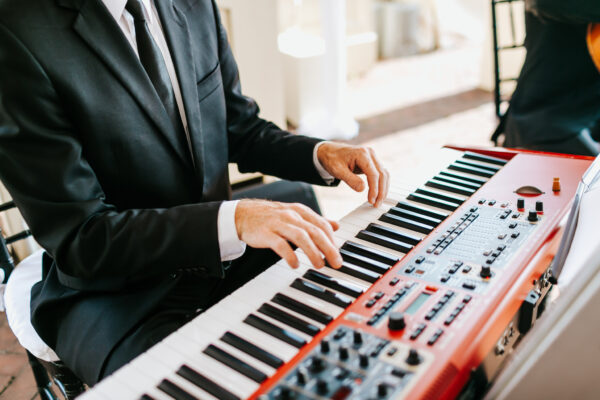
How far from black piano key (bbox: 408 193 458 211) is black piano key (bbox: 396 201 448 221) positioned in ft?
0.12

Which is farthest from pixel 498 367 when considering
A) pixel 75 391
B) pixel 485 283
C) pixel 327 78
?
pixel 327 78

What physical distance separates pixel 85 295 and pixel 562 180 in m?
1.21

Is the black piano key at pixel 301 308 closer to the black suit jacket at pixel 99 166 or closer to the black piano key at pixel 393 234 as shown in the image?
the black suit jacket at pixel 99 166

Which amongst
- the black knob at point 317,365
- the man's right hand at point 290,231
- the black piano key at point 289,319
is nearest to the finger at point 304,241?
the man's right hand at point 290,231

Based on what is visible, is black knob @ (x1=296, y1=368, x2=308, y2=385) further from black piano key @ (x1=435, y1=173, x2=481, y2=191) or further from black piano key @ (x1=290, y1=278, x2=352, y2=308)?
black piano key @ (x1=435, y1=173, x2=481, y2=191)

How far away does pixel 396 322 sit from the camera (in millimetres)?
841

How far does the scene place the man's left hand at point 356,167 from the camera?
4.30 ft

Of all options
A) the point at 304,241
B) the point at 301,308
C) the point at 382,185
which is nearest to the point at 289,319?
the point at 301,308

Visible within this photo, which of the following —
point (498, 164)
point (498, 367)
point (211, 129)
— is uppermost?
point (211, 129)

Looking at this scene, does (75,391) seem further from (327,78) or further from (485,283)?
(327,78)

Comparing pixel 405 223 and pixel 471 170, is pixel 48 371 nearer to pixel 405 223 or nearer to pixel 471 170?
pixel 405 223

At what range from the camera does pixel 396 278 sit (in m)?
1.00

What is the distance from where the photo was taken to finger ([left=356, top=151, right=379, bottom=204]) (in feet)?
4.28

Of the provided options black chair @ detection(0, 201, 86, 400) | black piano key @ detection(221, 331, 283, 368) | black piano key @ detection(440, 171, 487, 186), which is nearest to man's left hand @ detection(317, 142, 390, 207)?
black piano key @ detection(440, 171, 487, 186)
